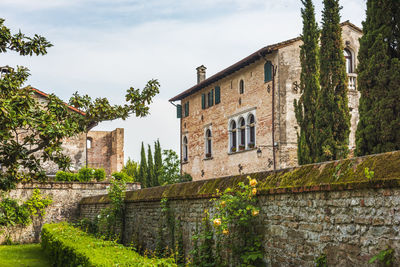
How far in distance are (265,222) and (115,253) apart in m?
2.99

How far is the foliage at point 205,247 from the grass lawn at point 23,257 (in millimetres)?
6768

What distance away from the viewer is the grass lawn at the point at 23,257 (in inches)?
543

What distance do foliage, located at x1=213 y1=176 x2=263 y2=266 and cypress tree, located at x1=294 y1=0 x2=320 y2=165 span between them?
1038cm

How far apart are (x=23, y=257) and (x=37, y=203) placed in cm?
556

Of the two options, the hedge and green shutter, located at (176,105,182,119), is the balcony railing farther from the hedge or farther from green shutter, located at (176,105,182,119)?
the hedge

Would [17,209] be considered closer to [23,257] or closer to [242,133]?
[23,257]

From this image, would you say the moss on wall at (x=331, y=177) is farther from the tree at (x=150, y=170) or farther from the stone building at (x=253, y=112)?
the tree at (x=150, y=170)

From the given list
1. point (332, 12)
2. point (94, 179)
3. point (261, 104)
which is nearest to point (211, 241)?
point (332, 12)

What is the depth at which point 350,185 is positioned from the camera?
4.64m

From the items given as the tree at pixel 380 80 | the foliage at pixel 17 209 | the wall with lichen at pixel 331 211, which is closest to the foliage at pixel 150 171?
the foliage at pixel 17 209

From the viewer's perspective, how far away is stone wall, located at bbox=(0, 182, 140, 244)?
20.4 meters

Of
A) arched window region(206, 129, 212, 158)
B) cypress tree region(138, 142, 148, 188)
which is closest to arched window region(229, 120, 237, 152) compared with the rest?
arched window region(206, 129, 212, 158)

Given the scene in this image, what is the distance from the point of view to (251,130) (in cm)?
→ 2400

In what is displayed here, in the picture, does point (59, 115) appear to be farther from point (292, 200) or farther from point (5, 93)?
point (292, 200)
